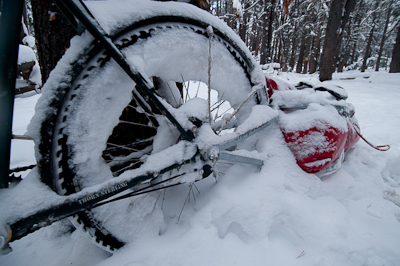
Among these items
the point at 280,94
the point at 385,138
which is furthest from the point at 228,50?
the point at 385,138

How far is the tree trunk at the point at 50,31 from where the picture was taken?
3.55ft

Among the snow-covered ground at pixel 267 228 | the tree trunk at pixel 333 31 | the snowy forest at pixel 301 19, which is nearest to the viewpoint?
the snow-covered ground at pixel 267 228

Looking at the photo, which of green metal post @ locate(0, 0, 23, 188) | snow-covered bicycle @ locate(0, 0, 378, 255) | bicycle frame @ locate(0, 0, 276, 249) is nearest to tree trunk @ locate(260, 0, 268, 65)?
snow-covered bicycle @ locate(0, 0, 378, 255)

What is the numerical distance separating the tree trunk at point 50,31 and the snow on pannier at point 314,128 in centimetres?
149

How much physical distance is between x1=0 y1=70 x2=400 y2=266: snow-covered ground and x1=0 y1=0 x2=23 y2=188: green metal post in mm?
145

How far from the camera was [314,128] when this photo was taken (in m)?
1.26

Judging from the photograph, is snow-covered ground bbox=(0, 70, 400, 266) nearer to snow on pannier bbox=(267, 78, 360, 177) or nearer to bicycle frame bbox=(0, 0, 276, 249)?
snow on pannier bbox=(267, 78, 360, 177)

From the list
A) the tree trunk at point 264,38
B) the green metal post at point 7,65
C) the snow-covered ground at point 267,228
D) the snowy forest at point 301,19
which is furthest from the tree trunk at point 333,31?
the green metal post at point 7,65

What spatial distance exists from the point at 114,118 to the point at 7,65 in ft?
1.36

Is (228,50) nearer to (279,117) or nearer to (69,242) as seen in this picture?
(279,117)

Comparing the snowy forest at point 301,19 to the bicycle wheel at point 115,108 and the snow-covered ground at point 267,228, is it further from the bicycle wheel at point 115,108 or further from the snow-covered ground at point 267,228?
the snow-covered ground at point 267,228

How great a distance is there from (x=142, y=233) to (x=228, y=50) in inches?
48.3

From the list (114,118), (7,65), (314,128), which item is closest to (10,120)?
(7,65)

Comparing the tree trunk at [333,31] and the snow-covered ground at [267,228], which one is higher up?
the tree trunk at [333,31]
